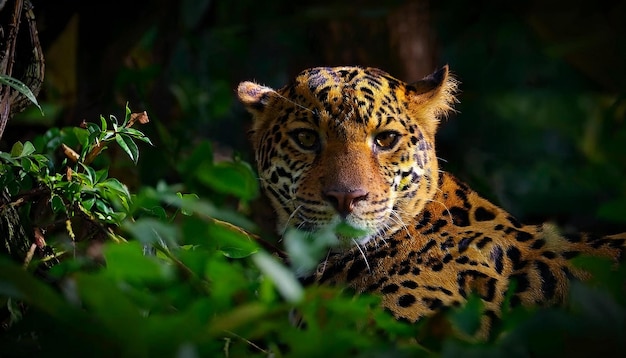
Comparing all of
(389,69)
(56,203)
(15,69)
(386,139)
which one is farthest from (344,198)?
(389,69)

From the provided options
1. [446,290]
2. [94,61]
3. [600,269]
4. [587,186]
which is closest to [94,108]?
[94,61]

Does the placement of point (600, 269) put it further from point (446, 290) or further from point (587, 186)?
point (587, 186)

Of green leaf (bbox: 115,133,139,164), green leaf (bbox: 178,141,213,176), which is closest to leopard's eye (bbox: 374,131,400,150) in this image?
green leaf (bbox: 178,141,213,176)

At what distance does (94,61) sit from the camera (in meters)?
6.39

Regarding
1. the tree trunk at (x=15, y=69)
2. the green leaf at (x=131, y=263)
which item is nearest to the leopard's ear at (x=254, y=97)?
the tree trunk at (x=15, y=69)

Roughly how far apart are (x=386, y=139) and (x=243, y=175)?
64.7 inches

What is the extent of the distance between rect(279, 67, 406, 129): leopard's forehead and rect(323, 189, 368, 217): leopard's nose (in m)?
0.34

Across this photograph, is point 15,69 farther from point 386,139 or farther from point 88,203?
point 386,139

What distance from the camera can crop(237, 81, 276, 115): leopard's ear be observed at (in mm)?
4652

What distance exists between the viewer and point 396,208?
14.1 ft

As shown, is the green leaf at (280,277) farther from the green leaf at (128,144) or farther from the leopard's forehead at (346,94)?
the leopard's forehead at (346,94)

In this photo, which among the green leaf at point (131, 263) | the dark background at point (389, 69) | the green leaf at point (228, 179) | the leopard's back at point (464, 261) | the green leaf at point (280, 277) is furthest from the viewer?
the dark background at point (389, 69)

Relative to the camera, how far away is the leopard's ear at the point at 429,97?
178 inches

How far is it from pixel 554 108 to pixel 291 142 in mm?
6468
